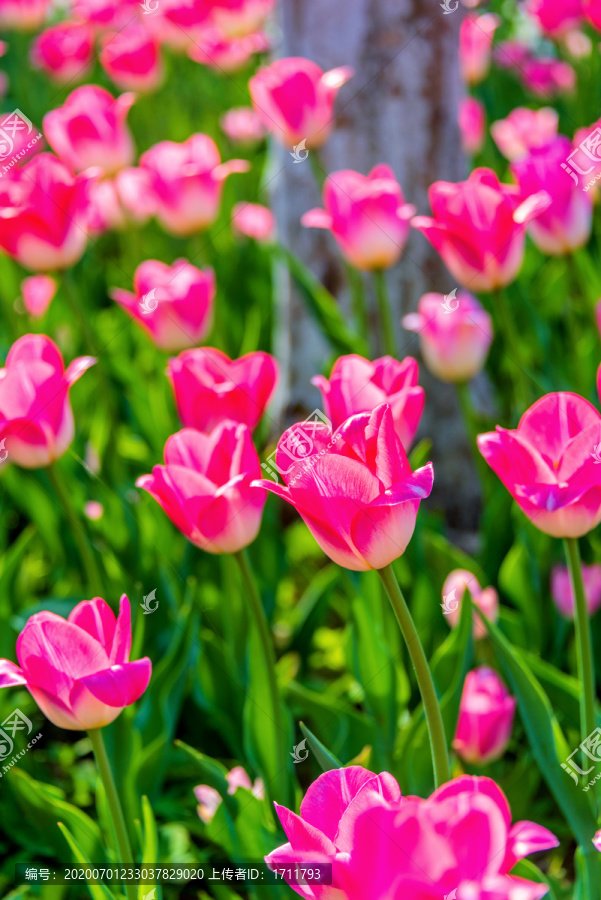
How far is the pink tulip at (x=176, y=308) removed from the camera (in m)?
1.70

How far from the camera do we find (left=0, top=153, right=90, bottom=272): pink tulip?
1655mm

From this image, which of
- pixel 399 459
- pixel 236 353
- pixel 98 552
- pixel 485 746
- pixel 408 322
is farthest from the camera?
pixel 236 353

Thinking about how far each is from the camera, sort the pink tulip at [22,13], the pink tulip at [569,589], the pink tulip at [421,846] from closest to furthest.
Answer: the pink tulip at [421,846] < the pink tulip at [569,589] < the pink tulip at [22,13]

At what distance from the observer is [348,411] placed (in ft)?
3.18

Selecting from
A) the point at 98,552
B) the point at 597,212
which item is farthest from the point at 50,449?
the point at 597,212

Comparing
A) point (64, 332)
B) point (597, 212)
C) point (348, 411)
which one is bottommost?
point (597, 212)

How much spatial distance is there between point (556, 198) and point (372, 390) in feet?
2.59

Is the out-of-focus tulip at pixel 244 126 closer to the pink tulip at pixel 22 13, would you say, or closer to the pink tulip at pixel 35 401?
the pink tulip at pixel 22 13

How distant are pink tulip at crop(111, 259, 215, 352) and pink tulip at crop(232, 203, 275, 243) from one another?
994mm

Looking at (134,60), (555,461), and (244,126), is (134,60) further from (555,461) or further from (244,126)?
(555,461)

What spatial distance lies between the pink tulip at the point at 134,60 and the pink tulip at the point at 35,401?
1.89 meters

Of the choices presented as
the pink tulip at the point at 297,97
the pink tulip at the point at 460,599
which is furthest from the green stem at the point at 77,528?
the pink tulip at the point at 297,97

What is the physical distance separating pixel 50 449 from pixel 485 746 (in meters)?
0.71

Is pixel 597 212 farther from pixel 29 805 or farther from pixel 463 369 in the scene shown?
pixel 29 805
